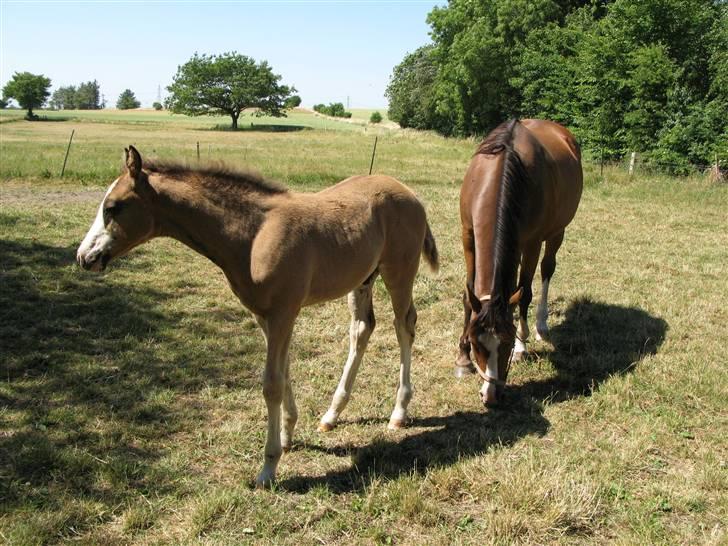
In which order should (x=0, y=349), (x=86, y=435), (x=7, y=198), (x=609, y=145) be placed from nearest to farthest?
(x=86, y=435) → (x=0, y=349) → (x=7, y=198) → (x=609, y=145)

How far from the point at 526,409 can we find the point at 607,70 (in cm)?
1972

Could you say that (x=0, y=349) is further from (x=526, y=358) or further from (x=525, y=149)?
(x=525, y=149)

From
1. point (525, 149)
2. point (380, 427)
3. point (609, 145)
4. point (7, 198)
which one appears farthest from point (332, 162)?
point (380, 427)

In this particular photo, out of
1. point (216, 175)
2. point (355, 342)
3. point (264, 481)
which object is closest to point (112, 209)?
point (216, 175)

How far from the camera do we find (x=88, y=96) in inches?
5782

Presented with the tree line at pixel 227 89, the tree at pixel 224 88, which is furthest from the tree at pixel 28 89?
the tree at pixel 224 88

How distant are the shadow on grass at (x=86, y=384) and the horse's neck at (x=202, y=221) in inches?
57.1

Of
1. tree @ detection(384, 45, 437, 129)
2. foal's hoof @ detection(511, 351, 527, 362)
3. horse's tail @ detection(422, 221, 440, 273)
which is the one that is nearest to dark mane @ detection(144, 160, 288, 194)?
horse's tail @ detection(422, 221, 440, 273)

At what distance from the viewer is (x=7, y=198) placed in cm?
1220

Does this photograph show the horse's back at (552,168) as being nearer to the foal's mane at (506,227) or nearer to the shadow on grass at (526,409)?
the foal's mane at (506,227)

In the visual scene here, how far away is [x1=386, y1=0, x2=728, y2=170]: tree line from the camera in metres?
17.3

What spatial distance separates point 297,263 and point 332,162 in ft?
60.7

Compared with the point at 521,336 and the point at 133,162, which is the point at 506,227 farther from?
the point at 133,162

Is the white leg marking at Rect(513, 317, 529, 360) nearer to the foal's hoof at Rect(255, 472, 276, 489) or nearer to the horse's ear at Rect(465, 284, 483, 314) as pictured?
the horse's ear at Rect(465, 284, 483, 314)
